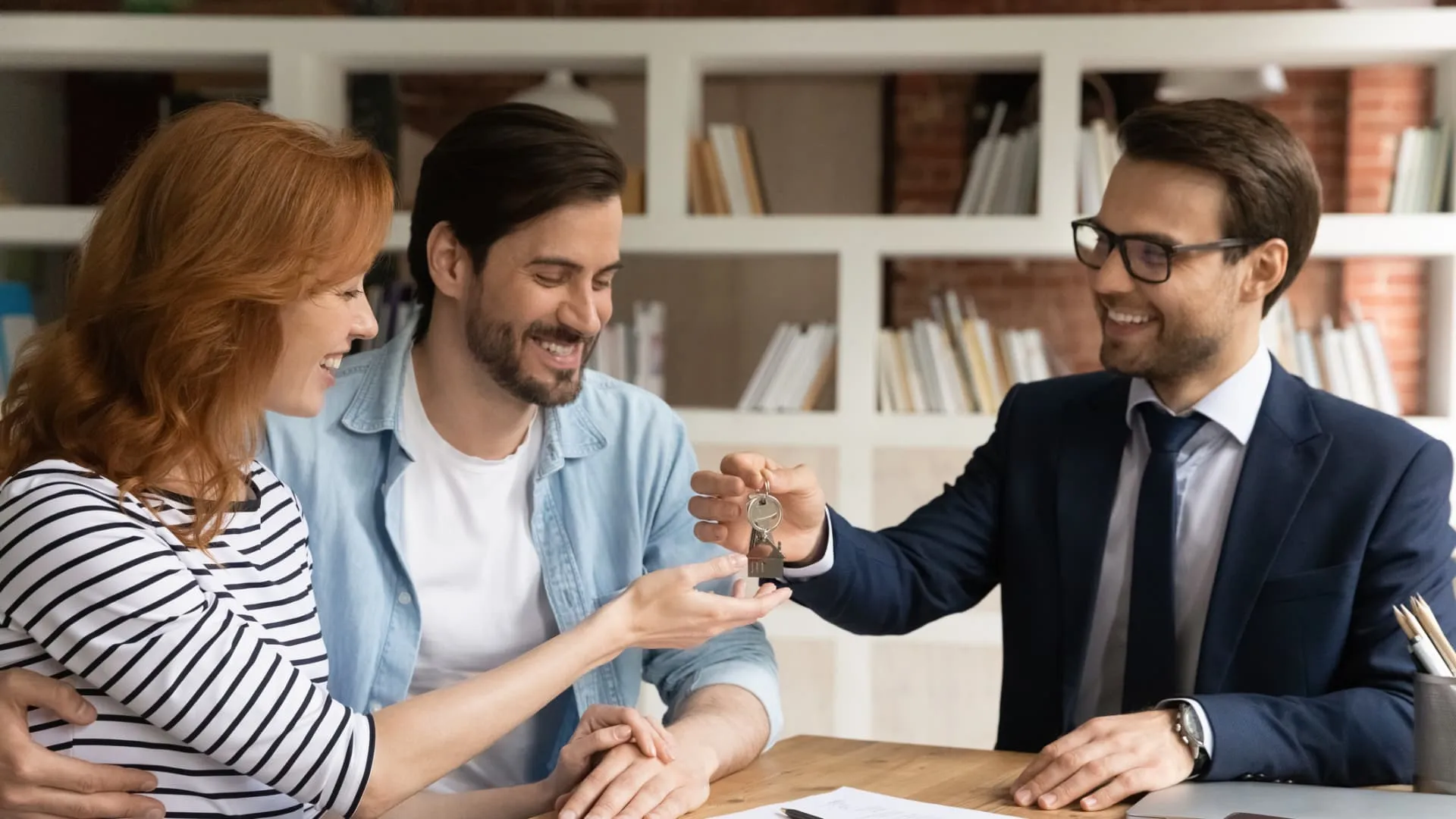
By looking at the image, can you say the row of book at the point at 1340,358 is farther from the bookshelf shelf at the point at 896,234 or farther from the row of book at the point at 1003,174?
the row of book at the point at 1003,174

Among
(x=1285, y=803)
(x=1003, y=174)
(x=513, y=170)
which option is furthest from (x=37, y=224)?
(x=1285, y=803)

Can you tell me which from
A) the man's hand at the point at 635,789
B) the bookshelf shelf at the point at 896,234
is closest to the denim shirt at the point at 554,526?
the man's hand at the point at 635,789

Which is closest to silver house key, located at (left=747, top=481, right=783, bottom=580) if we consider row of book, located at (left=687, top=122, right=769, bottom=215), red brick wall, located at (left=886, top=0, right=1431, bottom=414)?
row of book, located at (left=687, top=122, right=769, bottom=215)

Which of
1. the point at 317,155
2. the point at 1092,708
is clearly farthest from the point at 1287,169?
the point at 317,155

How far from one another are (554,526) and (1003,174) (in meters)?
2.43

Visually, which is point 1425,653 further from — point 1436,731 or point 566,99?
point 566,99

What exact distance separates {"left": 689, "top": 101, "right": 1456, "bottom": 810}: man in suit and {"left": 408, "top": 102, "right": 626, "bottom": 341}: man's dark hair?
0.49 m

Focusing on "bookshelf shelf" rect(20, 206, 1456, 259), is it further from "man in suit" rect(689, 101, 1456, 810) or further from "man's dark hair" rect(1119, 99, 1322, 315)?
"man's dark hair" rect(1119, 99, 1322, 315)

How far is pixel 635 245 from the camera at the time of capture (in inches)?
152

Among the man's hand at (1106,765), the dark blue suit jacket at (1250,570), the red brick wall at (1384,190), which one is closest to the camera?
the man's hand at (1106,765)

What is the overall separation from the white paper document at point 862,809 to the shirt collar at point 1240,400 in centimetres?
77

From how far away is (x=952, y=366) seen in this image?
12.9ft

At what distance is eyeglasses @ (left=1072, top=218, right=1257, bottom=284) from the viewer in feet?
6.64

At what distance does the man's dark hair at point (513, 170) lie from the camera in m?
2.03
